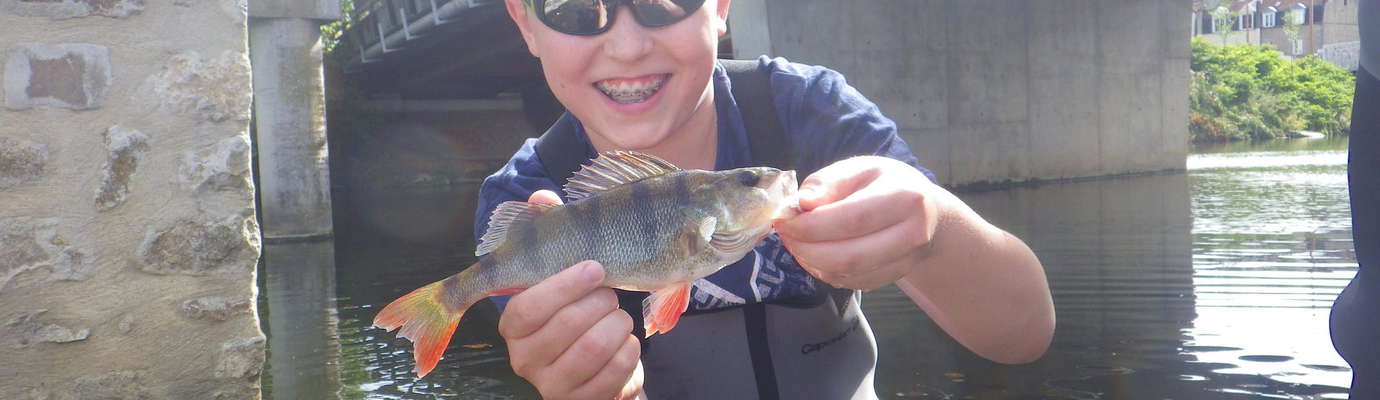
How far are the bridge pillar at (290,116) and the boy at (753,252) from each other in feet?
50.0

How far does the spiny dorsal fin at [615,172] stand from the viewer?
7.16ft

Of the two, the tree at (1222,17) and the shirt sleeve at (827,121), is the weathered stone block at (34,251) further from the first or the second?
the tree at (1222,17)

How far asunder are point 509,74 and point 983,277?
31.0 m

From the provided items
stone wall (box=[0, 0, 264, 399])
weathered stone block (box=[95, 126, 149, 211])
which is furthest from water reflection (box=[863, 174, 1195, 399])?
weathered stone block (box=[95, 126, 149, 211])

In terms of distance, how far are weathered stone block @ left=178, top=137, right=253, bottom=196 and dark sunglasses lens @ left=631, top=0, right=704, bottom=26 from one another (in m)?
2.55

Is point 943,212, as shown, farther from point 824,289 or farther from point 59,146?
point 59,146

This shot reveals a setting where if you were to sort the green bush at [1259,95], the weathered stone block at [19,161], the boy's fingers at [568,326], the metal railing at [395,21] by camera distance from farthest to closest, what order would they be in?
the green bush at [1259,95] → the metal railing at [395,21] → the weathered stone block at [19,161] → the boy's fingers at [568,326]

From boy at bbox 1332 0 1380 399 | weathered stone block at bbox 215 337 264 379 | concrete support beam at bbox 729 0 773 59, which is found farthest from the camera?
concrete support beam at bbox 729 0 773 59

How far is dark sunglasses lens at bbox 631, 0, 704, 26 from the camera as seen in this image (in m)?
2.54

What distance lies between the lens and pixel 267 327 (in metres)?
8.66

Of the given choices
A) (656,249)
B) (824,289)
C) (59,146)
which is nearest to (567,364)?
(656,249)

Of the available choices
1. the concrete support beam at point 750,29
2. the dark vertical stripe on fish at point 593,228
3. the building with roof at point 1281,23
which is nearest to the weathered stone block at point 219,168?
the dark vertical stripe on fish at point 593,228

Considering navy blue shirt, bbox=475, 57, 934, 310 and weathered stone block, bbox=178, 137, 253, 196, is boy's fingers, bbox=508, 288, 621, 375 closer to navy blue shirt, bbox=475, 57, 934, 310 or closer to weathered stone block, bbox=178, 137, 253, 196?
navy blue shirt, bbox=475, 57, 934, 310

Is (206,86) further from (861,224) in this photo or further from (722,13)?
(861,224)
